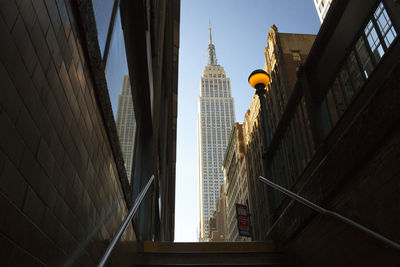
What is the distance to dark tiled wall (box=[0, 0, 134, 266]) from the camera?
3.83 feet

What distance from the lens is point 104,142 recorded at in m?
2.61

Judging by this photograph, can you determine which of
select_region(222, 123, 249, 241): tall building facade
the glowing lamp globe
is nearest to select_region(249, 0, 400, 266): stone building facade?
the glowing lamp globe

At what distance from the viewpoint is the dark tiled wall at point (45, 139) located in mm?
1168

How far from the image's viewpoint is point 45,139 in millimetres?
1473

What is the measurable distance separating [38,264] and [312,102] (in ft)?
11.2

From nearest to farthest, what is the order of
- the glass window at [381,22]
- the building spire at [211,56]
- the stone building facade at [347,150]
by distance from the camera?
the stone building facade at [347,150] < the glass window at [381,22] < the building spire at [211,56]

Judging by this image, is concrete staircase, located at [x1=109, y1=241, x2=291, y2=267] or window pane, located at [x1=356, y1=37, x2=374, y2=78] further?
concrete staircase, located at [x1=109, y1=241, x2=291, y2=267]

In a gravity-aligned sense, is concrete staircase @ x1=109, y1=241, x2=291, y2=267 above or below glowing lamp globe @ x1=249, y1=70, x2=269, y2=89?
below

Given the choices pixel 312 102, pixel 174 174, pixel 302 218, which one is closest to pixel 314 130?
pixel 312 102

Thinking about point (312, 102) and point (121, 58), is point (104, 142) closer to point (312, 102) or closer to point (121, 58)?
point (121, 58)

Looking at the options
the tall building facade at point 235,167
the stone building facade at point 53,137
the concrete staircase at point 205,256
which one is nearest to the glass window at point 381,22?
the stone building facade at point 53,137

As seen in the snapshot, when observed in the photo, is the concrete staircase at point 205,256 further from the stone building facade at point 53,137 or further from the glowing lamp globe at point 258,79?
the glowing lamp globe at point 258,79

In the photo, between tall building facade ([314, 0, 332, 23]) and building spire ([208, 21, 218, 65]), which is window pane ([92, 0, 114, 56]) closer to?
tall building facade ([314, 0, 332, 23])

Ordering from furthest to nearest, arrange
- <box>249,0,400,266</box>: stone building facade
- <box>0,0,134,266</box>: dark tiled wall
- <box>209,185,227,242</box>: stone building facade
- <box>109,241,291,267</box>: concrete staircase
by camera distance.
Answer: <box>209,185,227,242</box>: stone building facade → <box>109,241,291,267</box>: concrete staircase → <box>249,0,400,266</box>: stone building facade → <box>0,0,134,266</box>: dark tiled wall
